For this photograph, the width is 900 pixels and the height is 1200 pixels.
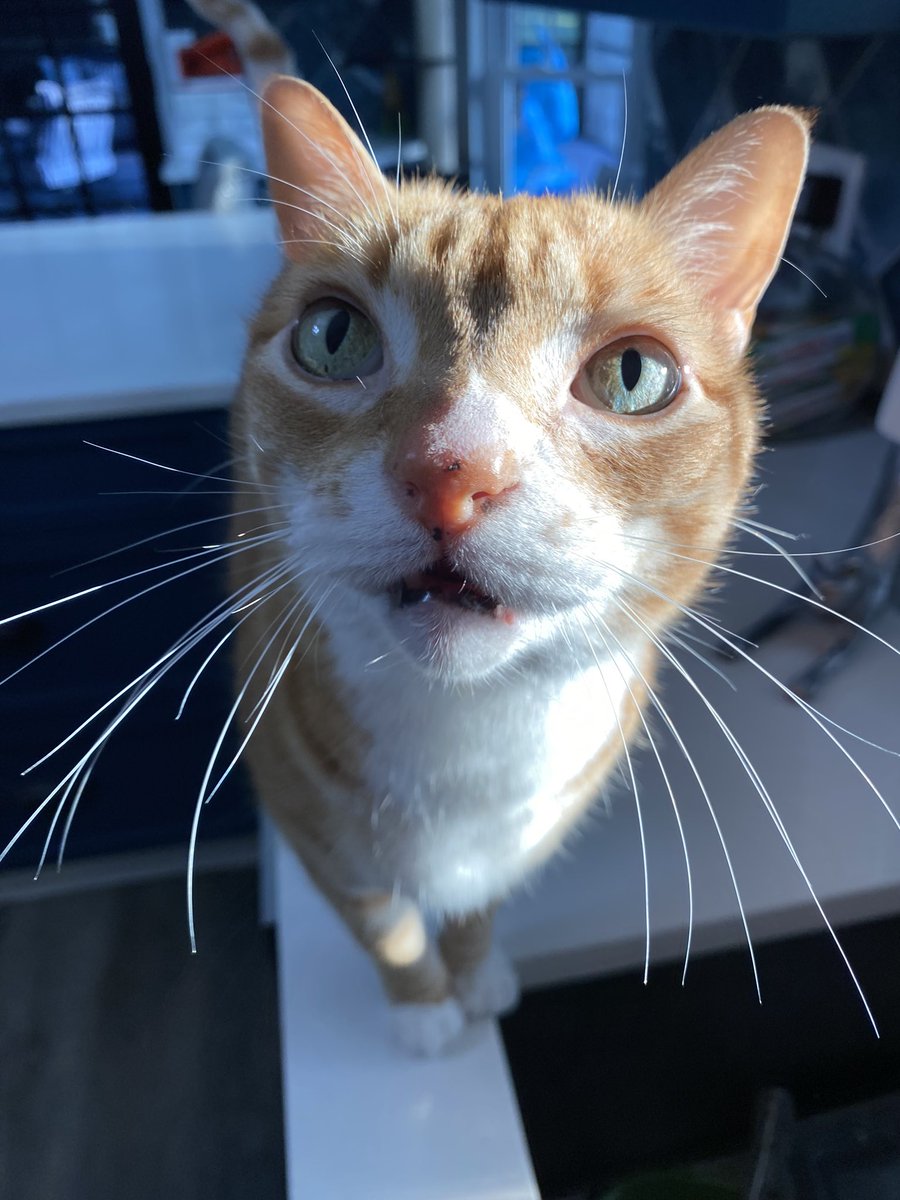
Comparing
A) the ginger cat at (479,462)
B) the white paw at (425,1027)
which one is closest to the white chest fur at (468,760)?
the ginger cat at (479,462)

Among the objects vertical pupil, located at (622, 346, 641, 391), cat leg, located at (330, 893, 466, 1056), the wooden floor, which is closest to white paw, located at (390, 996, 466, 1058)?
cat leg, located at (330, 893, 466, 1056)

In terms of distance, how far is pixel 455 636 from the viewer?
1.40 ft

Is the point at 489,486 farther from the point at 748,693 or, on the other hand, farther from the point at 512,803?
the point at 748,693

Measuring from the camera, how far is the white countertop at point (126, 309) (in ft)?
2.83

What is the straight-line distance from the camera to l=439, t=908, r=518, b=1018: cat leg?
695 mm

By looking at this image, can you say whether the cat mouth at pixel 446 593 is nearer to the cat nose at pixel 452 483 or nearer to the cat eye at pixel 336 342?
the cat nose at pixel 452 483

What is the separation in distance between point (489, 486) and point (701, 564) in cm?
21

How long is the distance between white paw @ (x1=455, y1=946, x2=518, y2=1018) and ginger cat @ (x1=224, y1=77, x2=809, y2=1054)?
108mm

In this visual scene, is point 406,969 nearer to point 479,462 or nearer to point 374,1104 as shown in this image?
point 374,1104

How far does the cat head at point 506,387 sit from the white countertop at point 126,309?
182 millimetres

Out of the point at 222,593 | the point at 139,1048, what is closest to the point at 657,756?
the point at 222,593

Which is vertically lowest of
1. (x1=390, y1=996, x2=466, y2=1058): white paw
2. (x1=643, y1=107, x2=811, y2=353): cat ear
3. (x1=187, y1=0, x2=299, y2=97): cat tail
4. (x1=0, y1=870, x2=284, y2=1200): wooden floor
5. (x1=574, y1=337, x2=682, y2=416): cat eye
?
(x1=0, y1=870, x2=284, y2=1200): wooden floor

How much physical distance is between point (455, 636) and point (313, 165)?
0.35 m

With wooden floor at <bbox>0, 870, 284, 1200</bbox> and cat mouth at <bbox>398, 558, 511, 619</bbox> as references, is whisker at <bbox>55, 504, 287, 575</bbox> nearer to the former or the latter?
cat mouth at <bbox>398, 558, 511, 619</bbox>
